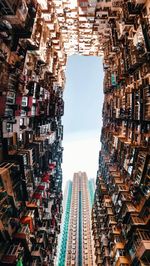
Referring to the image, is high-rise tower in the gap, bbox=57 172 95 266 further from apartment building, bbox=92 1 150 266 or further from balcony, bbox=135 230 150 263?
balcony, bbox=135 230 150 263

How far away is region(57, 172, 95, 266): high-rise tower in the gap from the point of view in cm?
9112

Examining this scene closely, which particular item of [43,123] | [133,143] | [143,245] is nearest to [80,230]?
[43,123]

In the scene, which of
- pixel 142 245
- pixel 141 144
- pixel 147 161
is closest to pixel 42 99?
pixel 141 144

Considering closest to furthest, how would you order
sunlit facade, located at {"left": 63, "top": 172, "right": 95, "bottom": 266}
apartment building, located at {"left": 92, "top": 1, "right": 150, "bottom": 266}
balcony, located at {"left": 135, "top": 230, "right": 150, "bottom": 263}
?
balcony, located at {"left": 135, "top": 230, "right": 150, "bottom": 263}
apartment building, located at {"left": 92, "top": 1, "right": 150, "bottom": 266}
sunlit facade, located at {"left": 63, "top": 172, "right": 95, "bottom": 266}

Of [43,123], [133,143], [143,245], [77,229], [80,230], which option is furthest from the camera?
[80,230]

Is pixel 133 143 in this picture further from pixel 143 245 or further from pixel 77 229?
pixel 77 229

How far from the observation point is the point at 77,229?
11025 cm

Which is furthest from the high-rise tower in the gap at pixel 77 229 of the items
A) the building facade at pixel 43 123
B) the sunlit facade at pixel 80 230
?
the building facade at pixel 43 123

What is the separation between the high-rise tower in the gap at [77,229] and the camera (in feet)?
299

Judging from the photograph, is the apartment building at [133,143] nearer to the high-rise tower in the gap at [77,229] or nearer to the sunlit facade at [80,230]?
the sunlit facade at [80,230]

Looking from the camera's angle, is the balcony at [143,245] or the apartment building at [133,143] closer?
the balcony at [143,245]

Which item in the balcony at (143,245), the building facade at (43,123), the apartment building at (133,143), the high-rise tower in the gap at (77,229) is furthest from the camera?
the high-rise tower in the gap at (77,229)

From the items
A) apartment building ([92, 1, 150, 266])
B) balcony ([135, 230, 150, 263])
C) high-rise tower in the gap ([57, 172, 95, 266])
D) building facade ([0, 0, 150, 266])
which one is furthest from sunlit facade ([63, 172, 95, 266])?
balcony ([135, 230, 150, 263])

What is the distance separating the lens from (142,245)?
85.3ft
